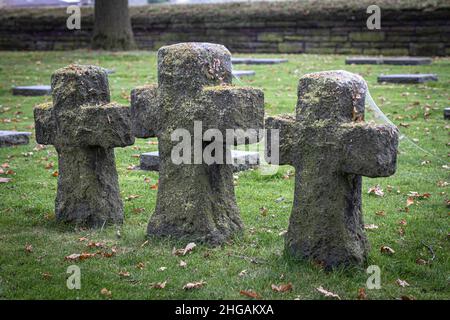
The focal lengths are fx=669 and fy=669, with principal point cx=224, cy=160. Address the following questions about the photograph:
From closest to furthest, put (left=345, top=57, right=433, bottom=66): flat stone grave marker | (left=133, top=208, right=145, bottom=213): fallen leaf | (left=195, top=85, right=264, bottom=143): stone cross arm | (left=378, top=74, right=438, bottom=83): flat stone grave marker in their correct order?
(left=195, top=85, right=264, bottom=143): stone cross arm, (left=133, top=208, right=145, bottom=213): fallen leaf, (left=378, top=74, right=438, bottom=83): flat stone grave marker, (left=345, top=57, right=433, bottom=66): flat stone grave marker

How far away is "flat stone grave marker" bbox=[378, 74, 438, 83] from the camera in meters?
14.0

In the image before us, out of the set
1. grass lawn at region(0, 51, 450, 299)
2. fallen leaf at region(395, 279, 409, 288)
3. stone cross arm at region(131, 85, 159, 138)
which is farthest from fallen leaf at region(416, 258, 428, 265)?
stone cross arm at region(131, 85, 159, 138)

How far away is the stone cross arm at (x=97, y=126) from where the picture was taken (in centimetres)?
629

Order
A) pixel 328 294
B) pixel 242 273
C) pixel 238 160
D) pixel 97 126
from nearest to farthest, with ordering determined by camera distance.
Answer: pixel 328 294, pixel 242 273, pixel 97 126, pixel 238 160

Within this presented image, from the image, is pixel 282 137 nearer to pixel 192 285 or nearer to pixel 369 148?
pixel 369 148

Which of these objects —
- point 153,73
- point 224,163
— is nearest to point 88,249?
point 224,163

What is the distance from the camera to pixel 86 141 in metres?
6.37

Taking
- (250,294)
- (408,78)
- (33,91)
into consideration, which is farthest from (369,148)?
(33,91)

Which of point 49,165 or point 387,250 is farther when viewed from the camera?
point 49,165

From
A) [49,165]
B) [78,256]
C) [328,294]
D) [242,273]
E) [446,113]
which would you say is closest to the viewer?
[328,294]

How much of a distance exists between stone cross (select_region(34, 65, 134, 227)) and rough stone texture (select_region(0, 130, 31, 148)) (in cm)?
388

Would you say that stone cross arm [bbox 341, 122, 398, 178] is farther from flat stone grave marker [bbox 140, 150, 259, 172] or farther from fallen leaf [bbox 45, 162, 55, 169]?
fallen leaf [bbox 45, 162, 55, 169]

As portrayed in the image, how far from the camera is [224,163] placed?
19.1ft

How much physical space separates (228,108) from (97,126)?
146 centimetres
